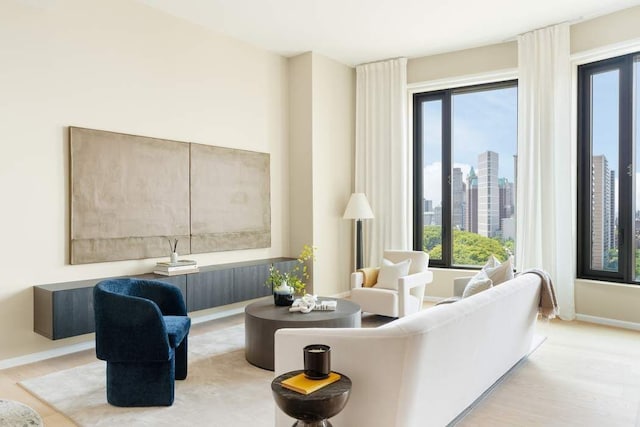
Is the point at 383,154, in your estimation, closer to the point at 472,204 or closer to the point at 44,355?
the point at 472,204

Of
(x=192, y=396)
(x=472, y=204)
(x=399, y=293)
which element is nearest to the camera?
(x=192, y=396)

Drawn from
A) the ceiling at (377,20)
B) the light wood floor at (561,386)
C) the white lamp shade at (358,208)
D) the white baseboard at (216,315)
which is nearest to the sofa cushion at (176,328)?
the light wood floor at (561,386)

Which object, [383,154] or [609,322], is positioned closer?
[609,322]

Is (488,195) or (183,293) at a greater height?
(488,195)

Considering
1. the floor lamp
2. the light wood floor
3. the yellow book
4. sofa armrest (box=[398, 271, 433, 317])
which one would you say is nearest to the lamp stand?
the floor lamp

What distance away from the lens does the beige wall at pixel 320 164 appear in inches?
242

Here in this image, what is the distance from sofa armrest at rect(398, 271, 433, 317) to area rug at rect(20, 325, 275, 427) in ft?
5.67

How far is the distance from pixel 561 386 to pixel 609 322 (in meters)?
2.21

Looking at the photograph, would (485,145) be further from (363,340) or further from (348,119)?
(363,340)

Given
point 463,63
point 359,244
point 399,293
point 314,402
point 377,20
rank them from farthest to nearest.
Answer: point 359,244 < point 463,63 < point 377,20 < point 399,293 < point 314,402

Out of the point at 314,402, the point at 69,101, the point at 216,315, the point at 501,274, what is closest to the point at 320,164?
the point at 216,315

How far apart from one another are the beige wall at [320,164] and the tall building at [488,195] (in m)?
1.86

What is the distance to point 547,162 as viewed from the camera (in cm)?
525

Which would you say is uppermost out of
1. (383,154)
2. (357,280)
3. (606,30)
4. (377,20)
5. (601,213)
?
(377,20)
